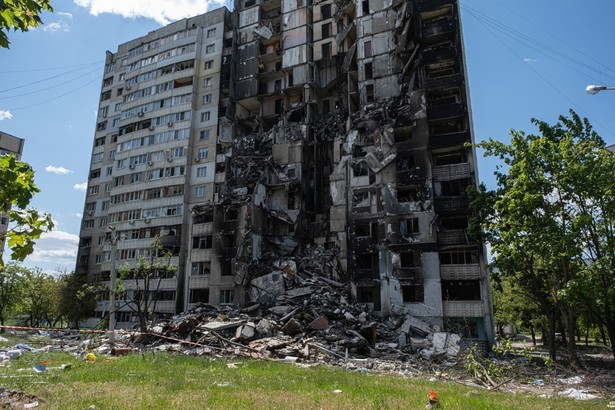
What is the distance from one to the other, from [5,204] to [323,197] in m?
39.9

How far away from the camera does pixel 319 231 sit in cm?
4200

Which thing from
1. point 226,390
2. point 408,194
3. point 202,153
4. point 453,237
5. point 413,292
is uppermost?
point 202,153

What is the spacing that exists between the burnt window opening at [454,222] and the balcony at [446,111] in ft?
29.2

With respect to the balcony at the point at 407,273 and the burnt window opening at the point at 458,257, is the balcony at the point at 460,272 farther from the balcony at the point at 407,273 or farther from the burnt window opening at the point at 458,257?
the balcony at the point at 407,273

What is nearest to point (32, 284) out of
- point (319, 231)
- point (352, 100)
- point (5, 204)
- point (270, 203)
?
point (270, 203)

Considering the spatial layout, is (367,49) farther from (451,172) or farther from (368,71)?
(451,172)

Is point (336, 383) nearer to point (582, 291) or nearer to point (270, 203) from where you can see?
point (582, 291)

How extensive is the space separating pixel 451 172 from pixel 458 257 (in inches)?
286

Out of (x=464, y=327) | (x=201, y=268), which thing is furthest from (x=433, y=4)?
(x=201, y=268)

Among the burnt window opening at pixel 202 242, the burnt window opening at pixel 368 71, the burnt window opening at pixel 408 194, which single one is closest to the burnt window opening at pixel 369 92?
the burnt window opening at pixel 368 71

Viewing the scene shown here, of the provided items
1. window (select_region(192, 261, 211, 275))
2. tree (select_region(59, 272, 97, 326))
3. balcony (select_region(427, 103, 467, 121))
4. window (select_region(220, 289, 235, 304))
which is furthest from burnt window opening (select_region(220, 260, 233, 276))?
balcony (select_region(427, 103, 467, 121))

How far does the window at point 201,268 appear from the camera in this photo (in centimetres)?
4331

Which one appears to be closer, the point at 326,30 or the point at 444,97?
the point at 444,97

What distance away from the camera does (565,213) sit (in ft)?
68.6
